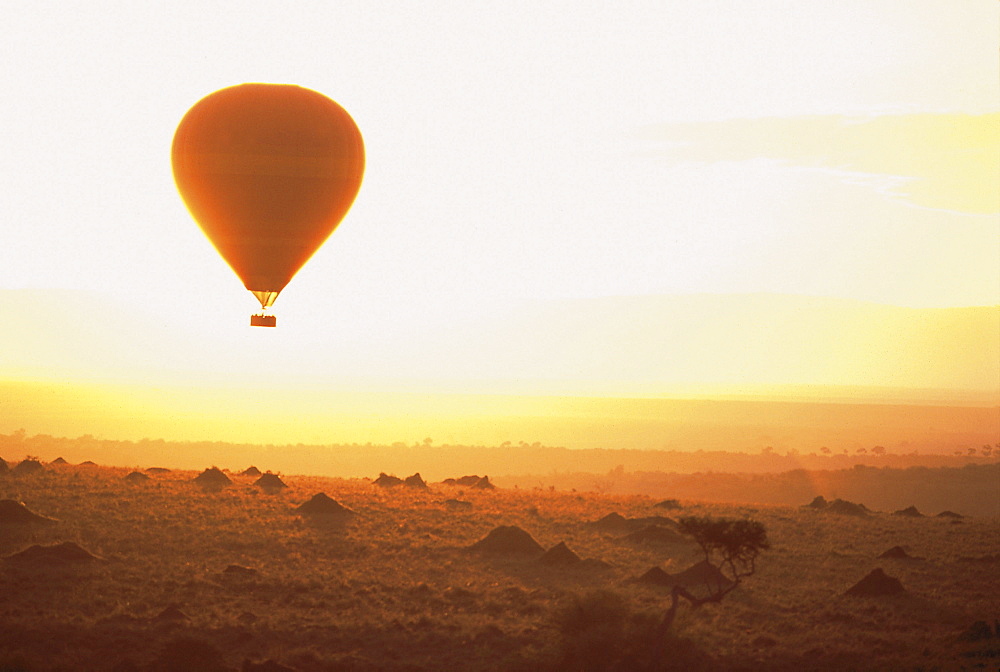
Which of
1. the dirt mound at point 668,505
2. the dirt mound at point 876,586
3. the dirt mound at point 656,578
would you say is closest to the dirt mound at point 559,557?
the dirt mound at point 656,578

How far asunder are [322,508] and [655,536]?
40.0 ft

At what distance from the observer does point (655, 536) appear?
38.4 meters

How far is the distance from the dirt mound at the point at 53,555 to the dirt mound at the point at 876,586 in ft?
71.4

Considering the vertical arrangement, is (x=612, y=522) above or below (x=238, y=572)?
above

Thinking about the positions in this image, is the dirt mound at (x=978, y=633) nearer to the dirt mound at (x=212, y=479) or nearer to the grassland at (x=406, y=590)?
the grassland at (x=406, y=590)

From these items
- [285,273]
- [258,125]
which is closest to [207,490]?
[285,273]

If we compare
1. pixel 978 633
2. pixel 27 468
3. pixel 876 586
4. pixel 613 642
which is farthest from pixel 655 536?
pixel 27 468

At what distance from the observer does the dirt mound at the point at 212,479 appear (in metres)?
45.0

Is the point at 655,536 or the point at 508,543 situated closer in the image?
the point at 508,543

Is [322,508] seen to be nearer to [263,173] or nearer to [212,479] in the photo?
[212,479]

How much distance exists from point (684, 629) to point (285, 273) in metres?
21.6

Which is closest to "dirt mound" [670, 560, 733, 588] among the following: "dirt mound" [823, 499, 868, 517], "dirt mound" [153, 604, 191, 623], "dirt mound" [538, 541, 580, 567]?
"dirt mound" [538, 541, 580, 567]

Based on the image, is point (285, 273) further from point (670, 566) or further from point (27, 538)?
point (670, 566)

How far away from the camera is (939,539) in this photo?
40.5m
